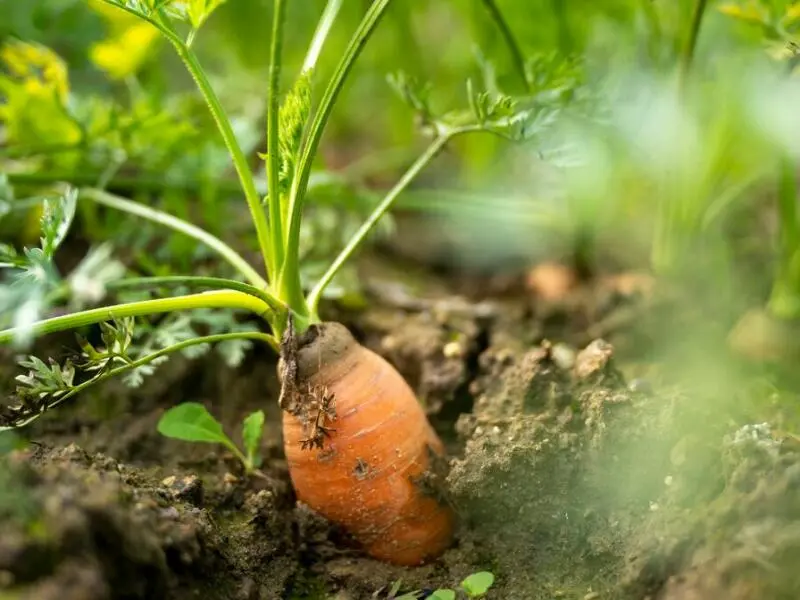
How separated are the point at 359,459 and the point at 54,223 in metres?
0.49

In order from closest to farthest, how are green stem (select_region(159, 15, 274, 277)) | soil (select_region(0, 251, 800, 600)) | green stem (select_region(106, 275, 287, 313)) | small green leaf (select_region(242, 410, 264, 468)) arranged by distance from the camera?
soil (select_region(0, 251, 800, 600))
green stem (select_region(106, 275, 287, 313))
green stem (select_region(159, 15, 274, 277))
small green leaf (select_region(242, 410, 264, 468))

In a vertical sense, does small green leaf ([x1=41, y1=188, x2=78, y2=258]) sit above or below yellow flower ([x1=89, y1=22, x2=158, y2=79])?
below

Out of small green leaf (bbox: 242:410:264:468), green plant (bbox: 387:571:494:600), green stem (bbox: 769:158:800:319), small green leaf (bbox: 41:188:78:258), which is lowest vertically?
green plant (bbox: 387:571:494:600)

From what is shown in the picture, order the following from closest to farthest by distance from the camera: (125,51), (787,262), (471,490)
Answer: (471,490) → (787,262) → (125,51)

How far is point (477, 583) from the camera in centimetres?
93

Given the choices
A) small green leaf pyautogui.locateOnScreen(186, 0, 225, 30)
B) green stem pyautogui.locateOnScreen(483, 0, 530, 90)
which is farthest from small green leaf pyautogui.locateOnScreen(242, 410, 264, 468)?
green stem pyautogui.locateOnScreen(483, 0, 530, 90)

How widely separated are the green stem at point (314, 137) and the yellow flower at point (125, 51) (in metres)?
0.78

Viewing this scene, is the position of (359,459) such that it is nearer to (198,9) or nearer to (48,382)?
(48,382)

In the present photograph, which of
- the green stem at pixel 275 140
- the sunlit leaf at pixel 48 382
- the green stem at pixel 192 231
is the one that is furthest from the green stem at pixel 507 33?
the sunlit leaf at pixel 48 382

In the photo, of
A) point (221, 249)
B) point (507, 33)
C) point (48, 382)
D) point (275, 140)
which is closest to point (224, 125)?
point (275, 140)

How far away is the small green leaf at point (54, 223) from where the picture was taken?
933mm

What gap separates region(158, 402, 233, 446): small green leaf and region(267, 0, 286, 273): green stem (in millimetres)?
242

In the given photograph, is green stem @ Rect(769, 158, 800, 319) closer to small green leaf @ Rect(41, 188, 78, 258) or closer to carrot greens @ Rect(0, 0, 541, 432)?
carrot greens @ Rect(0, 0, 541, 432)

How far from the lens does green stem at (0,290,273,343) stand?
0.91 m
